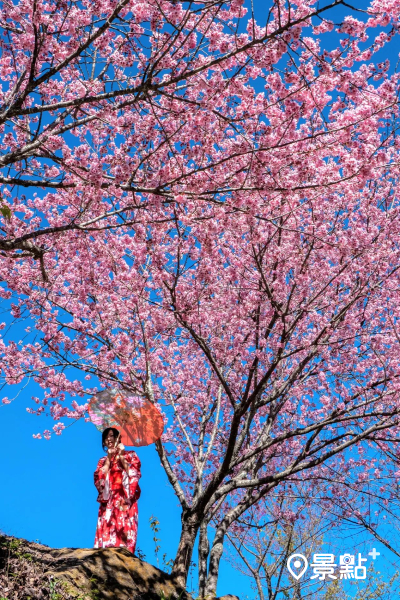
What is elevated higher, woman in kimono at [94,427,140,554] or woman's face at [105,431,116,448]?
woman's face at [105,431,116,448]

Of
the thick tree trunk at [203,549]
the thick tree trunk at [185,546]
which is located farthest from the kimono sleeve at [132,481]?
the thick tree trunk at [203,549]

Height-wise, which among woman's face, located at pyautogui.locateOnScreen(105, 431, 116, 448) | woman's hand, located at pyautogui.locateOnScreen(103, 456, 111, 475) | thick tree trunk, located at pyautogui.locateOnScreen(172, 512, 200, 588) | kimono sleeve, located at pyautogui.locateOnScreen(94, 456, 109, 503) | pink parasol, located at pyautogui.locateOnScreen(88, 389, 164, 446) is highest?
pink parasol, located at pyautogui.locateOnScreen(88, 389, 164, 446)

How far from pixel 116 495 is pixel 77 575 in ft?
5.65

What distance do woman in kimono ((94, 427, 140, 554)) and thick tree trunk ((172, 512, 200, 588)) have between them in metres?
1.40

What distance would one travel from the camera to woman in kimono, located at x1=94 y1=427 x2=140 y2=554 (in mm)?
7309

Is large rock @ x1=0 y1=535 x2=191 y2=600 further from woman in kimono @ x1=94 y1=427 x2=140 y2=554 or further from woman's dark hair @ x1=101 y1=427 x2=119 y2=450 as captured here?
woman's dark hair @ x1=101 y1=427 x2=119 y2=450

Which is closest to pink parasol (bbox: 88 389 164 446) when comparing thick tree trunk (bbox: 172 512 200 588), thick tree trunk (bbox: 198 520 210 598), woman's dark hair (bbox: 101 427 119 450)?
woman's dark hair (bbox: 101 427 119 450)

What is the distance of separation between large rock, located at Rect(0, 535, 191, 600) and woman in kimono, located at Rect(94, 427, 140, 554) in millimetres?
533

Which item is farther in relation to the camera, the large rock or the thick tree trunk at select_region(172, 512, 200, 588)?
the thick tree trunk at select_region(172, 512, 200, 588)

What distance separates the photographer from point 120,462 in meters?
7.54

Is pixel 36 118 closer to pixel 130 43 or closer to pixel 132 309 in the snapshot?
pixel 130 43

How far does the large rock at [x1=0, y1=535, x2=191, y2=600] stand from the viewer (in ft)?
17.9

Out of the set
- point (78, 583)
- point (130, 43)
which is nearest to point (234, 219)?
point (130, 43)

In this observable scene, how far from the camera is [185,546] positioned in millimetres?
8641
